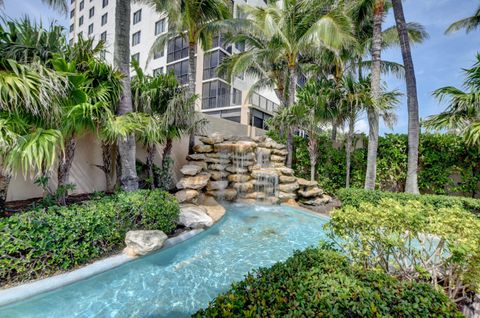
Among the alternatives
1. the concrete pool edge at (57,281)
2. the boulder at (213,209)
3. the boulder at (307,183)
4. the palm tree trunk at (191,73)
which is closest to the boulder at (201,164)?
the palm tree trunk at (191,73)

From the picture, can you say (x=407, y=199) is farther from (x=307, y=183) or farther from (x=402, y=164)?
(x=307, y=183)

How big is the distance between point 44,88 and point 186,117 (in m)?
3.91

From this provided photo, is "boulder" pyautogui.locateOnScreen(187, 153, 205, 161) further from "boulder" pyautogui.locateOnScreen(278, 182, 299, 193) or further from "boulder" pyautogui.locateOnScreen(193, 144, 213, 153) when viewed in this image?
"boulder" pyautogui.locateOnScreen(278, 182, 299, 193)

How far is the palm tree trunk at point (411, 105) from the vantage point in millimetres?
8062

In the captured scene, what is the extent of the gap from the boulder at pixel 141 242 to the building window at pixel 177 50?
1911 centimetres

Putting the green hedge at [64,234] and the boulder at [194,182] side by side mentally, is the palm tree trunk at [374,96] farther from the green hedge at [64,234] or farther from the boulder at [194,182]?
the green hedge at [64,234]

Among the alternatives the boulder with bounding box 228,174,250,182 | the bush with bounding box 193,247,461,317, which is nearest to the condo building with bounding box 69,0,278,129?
the boulder with bounding box 228,174,250,182

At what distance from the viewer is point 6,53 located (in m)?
4.26

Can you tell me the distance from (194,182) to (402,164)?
27.4ft

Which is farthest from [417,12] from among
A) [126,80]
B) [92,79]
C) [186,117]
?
[92,79]

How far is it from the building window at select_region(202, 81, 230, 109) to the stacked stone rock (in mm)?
11105

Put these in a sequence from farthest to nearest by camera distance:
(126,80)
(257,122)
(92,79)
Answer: (257,122) → (126,80) → (92,79)

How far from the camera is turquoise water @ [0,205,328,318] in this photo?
319 cm

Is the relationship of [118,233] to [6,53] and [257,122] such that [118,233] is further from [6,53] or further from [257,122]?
[257,122]
